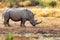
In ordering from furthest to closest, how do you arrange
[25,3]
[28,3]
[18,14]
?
[28,3] < [25,3] < [18,14]

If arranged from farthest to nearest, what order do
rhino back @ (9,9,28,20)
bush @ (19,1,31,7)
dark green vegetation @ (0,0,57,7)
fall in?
bush @ (19,1,31,7) < dark green vegetation @ (0,0,57,7) < rhino back @ (9,9,28,20)

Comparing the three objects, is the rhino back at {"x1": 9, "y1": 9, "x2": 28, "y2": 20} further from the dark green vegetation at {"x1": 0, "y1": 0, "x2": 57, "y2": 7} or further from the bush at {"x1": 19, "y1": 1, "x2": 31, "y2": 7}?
the bush at {"x1": 19, "y1": 1, "x2": 31, "y2": 7}

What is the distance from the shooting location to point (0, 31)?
58.3 feet

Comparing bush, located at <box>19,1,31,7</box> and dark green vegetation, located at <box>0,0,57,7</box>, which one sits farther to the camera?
bush, located at <box>19,1,31,7</box>

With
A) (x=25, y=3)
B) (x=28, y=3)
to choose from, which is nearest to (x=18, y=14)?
(x=25, y=3)

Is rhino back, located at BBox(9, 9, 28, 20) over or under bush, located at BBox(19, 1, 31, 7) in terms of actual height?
over

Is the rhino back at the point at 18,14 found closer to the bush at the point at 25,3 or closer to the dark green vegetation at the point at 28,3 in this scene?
the dark green vegetation at the point at 28,3

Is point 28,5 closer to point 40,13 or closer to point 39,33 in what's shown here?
point 40,13

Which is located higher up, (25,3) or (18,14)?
(18,14)

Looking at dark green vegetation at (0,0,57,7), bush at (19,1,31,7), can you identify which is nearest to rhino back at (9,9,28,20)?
dark green vegetation at (0,0,57,7)

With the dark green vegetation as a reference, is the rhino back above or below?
above

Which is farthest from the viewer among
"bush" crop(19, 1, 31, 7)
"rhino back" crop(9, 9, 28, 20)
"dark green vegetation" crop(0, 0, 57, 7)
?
"bush" crop(19, 1, 31, 7)

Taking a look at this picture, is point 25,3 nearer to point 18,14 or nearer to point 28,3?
point 28,3

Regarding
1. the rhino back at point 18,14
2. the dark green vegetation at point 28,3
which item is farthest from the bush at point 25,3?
the rhino back at point 18,14
